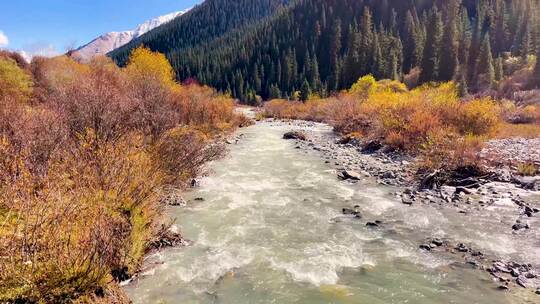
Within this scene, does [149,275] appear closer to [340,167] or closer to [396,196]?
[396,196]

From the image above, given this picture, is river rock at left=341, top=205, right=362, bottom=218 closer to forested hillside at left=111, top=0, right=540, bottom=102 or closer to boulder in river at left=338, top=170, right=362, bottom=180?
boulder in river at left=338, top=170, right=362, bottom=180

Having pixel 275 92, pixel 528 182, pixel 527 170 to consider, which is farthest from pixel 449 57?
pixel 528 182

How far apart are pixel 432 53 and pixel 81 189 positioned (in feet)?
296

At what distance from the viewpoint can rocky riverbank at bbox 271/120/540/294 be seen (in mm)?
9852

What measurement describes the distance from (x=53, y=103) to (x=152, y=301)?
1168 cm

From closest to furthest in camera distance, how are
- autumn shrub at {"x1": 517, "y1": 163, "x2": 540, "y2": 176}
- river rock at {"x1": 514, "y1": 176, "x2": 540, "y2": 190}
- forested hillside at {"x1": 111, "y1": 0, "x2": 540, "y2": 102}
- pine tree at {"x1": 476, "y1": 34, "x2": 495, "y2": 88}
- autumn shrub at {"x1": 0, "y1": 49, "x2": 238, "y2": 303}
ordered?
1. autumn shrub at {"x1": 0, "y1": 49, "x2": 238, "y2": 303}
2. river rock at {"x1": 514, "y1": 176, "x2": 540, "y2": 190}
3. autumn shrub at {"x1": 517, "y1": 163, "x2": 540, "y2": 176}
4. pine tree at {"x1": 476, "y1": 34, "x2": 495, "y2": 88}
5. forested hillside at {"x1": 111, "y1": 0, "x2": 540, "y2": 102}

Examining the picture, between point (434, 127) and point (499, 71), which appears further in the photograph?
point (499, 71)

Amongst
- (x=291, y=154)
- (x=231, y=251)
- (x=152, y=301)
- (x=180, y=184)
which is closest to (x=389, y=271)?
(x=231, y=251)

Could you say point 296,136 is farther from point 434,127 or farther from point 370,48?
point 370,48

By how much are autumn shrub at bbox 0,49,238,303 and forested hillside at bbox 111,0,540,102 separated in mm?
66732

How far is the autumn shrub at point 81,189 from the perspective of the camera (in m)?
6.46

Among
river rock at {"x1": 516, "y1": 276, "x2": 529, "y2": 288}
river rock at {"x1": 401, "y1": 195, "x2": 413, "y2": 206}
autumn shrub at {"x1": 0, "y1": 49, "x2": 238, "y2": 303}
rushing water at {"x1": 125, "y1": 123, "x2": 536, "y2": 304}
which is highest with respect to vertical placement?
autumn shrub at {"x1": 0, "y1": 49, "x2": 238, "y2": 303}

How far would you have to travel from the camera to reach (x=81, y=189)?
8703 mm

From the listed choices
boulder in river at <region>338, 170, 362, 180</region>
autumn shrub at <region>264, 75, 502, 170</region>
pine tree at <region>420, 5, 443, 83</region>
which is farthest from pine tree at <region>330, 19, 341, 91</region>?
boulder in river at <region>338, 170, 362, 180</region>
